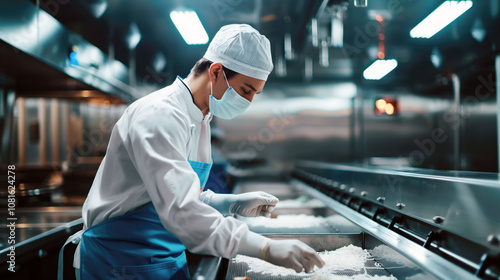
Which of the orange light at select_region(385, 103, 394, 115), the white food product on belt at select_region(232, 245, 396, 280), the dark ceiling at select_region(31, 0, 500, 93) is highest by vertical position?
the dark ceiling at select_region(31, 0, 500, 93)

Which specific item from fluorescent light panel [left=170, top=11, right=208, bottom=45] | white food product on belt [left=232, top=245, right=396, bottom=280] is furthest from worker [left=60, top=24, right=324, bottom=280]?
fluorescent light panel [left=170, top=11, right=208, bottom=45]

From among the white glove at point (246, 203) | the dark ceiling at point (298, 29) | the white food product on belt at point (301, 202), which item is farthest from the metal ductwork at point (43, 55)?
the white food product on belt at point (301, 202)

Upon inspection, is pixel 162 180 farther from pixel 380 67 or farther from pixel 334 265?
pixel 380 67

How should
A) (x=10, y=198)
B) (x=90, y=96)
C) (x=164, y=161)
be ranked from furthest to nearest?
1. (x=90, y=96)
2. (x=10, y=198)
3. (x=164, y=161)

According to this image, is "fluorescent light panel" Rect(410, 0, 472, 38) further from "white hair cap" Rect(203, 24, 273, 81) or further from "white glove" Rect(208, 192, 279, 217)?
Result: "white glove" Rect(208, 192, 279, 217)

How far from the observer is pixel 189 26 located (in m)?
3.00

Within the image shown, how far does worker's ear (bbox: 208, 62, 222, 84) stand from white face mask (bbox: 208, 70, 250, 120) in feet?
0.11

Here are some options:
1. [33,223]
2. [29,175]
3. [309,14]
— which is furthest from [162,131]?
[29,175]

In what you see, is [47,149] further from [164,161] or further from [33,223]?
[164,161]

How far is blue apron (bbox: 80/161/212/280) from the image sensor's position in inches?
44.0

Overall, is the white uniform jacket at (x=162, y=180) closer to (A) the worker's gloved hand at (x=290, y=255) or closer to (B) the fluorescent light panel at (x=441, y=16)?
(A) the worker's gloved hand at (x=290, y=255)

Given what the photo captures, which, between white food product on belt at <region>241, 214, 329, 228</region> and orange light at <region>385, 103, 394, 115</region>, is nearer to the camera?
white food product on belt at <region>241, 214, 329, 228</region>

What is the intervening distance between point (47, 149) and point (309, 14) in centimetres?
314

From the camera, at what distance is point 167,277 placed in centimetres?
112
